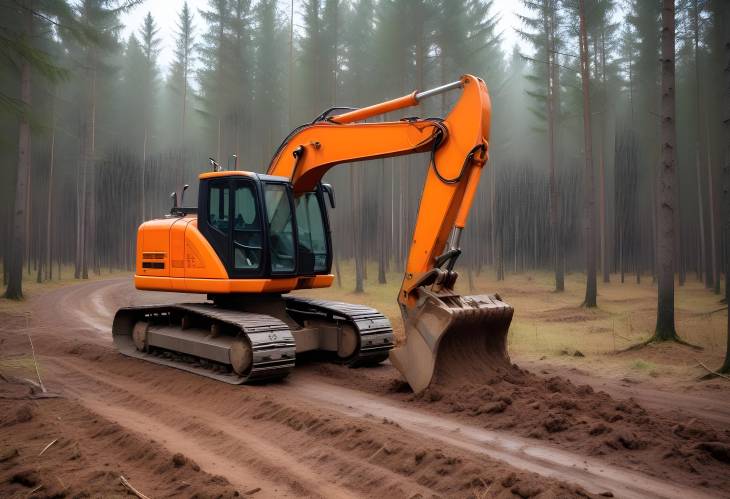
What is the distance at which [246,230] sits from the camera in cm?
764

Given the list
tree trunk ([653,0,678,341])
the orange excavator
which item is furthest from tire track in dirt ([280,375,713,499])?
tree trunk ([653,0,678,341])

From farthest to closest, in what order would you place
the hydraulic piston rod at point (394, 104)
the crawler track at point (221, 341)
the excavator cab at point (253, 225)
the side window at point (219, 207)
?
the side window at point (219, 207) < the excavator cab at point (253, 225) < the crawler track at point (221, 341) < the hydraulic piston rod at point (394, 104)

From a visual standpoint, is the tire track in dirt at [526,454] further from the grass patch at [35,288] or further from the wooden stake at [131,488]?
the grass patch at [35,288]

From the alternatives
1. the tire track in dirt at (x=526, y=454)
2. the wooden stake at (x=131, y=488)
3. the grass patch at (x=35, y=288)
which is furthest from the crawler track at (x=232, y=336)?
the grass patch at (x=35, y=288)

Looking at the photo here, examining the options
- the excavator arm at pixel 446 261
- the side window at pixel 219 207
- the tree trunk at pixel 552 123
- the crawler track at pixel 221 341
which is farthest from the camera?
the tree trunk at pixel 552 123

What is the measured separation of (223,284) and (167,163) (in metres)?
29.4

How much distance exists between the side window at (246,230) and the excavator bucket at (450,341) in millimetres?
2419

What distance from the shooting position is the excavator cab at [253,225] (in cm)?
752

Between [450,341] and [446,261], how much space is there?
0.88 meters

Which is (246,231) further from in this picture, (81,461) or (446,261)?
(81,461)

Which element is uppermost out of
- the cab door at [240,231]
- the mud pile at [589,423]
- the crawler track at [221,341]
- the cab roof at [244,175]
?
the cab roof at [244,175]

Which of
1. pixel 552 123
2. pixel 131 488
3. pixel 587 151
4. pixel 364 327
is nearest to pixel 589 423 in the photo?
pixel 364 327

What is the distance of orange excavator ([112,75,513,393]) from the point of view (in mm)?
6250

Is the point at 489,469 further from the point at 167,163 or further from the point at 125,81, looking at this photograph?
the point at 125,81
